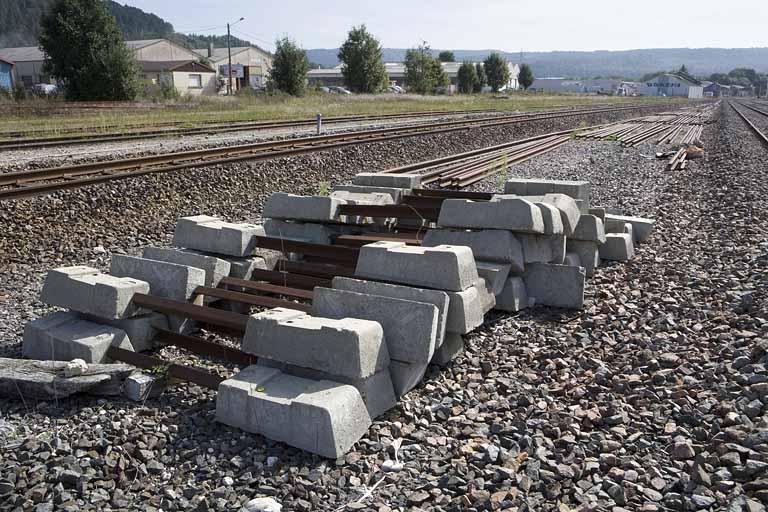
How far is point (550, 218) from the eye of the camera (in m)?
5.95

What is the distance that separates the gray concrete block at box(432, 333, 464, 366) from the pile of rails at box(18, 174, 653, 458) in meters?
0.01

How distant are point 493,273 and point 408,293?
1.16 meters

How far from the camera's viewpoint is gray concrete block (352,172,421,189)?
27.8 feet

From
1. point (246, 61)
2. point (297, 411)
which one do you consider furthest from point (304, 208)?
point (246, 61)

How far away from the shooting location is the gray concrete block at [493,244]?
18.9ft

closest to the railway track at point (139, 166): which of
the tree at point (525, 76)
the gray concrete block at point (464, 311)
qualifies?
the gray concrete block at point (464, 311)

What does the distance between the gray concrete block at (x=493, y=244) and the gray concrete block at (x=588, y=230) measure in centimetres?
133

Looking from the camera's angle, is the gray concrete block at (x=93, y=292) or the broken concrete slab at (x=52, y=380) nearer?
the broken concrete slab at (x=52, y=380)

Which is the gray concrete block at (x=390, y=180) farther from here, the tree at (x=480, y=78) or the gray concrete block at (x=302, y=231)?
the tree at (x=480, y=78)

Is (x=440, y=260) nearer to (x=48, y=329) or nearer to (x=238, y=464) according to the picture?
(x=238, y=464)

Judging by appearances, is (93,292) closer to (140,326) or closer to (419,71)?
(140,326)

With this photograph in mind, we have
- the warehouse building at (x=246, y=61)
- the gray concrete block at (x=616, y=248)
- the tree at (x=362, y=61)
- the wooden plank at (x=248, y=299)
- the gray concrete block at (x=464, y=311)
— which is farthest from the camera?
the warehouse building at (x=246, y=61)

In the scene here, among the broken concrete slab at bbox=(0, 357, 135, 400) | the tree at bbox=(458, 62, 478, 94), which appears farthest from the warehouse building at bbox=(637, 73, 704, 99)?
the broken concrete slab at bbox=(0, 357, 135, 400)

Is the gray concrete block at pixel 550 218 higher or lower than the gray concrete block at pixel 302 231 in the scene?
higher
